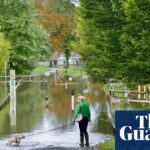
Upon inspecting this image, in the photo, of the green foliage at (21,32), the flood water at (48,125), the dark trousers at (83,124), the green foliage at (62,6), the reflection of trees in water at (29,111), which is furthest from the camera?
the green foliage at (62,6)

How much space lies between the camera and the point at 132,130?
42.6 feet

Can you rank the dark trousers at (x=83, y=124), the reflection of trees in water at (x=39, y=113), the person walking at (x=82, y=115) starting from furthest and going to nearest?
the reflection of trees in water at (x=39, y=113) < the dark trousers at (x=83, y=124) < the person walking at (x=82, y=115)

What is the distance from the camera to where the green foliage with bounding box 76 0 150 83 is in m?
20.4

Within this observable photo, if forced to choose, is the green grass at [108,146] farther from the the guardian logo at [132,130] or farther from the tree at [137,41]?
the the guardian logo at [132,130]

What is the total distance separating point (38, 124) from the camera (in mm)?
26562

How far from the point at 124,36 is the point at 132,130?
9071mm

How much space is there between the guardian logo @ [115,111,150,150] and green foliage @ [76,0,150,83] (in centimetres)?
746

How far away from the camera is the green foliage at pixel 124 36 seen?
20.4 m

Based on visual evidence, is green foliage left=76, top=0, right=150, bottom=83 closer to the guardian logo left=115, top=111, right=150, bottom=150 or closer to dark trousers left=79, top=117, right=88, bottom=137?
dark trousers left=79, top=117, right=88, bottom=137

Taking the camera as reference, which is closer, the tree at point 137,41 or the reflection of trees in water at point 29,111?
the tree at point 137,41

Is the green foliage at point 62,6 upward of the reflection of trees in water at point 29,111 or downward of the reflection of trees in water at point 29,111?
upward

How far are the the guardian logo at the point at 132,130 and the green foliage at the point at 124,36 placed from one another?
24.5 feet

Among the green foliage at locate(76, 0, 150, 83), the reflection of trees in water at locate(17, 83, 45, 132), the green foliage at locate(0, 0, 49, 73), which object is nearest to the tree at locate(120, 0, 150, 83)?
the green foliage at locate(76, 0, 150, 83)

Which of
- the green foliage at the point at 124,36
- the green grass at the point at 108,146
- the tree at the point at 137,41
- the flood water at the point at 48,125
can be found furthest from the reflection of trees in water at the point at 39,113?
the green grass at the point at 108,146
